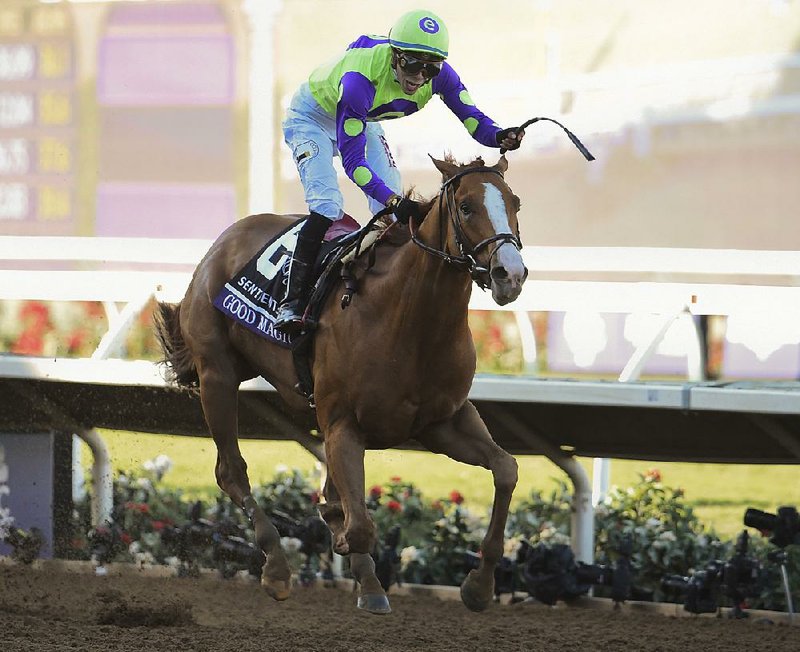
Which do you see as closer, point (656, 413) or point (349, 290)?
point (349, 290)

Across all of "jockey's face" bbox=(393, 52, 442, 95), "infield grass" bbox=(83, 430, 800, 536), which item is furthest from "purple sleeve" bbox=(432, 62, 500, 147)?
"infield grass" bbox=(83, 430, 800, 536)

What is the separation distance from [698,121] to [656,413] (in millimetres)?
4572

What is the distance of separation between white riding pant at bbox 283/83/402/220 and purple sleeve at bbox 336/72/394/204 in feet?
1.32

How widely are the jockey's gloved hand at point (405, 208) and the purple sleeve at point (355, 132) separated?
0.07 m

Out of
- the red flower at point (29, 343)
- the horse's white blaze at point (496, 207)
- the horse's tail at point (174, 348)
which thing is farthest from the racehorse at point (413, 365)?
the red flower at point (29, 343)

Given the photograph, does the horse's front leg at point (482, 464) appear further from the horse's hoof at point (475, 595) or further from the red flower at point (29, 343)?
the red flower at point (29, 343)

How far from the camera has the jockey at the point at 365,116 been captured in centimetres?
444

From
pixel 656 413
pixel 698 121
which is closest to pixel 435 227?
pixel 656 413

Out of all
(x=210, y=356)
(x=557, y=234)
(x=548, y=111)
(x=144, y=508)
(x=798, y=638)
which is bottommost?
(x=798, y=638)

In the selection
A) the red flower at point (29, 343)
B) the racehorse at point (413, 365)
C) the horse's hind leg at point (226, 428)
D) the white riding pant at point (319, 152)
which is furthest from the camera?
the red flower at point (29, 343)

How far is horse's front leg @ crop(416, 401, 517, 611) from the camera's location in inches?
178

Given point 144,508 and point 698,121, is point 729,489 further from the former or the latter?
point 144,508

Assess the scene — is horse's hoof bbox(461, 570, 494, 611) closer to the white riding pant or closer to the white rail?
the white riding pant

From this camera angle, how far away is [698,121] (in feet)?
33.2
